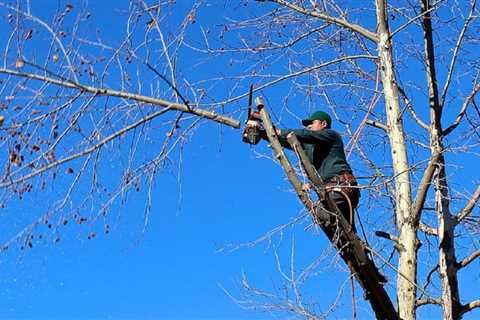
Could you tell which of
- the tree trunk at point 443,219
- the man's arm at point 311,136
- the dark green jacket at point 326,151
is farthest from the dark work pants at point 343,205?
the tree trunk at point 443,219

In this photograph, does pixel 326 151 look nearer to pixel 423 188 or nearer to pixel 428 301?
pixel 423 188

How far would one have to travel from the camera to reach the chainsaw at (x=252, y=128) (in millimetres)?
6004

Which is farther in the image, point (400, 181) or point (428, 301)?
point (428, 301)

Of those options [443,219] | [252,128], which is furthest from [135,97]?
[443,219]

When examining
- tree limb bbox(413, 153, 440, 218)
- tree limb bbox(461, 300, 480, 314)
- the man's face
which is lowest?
tree limb bbox(461, 300, 480, 314)

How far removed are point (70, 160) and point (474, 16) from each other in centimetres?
417

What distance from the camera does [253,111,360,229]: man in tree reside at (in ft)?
19.7

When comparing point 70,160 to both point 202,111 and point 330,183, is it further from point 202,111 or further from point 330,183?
point 330,183

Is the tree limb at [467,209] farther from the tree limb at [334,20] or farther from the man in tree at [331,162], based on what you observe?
the tree limb at [334,20]

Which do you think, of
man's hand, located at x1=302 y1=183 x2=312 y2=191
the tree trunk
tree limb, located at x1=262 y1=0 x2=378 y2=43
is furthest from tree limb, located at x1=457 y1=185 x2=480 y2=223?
man's hand, located at x1=302 y1=183 x2=312 y2=191

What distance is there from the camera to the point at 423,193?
6605 millimetres

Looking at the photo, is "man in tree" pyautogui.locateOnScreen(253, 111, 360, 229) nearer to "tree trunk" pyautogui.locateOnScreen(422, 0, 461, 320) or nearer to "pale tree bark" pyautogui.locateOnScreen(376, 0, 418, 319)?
"pale tree bark" pyautogui.locateOnScreen(376, 0, 418, 319)

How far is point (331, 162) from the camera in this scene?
6.18 m

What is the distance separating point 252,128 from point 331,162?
703 mm
